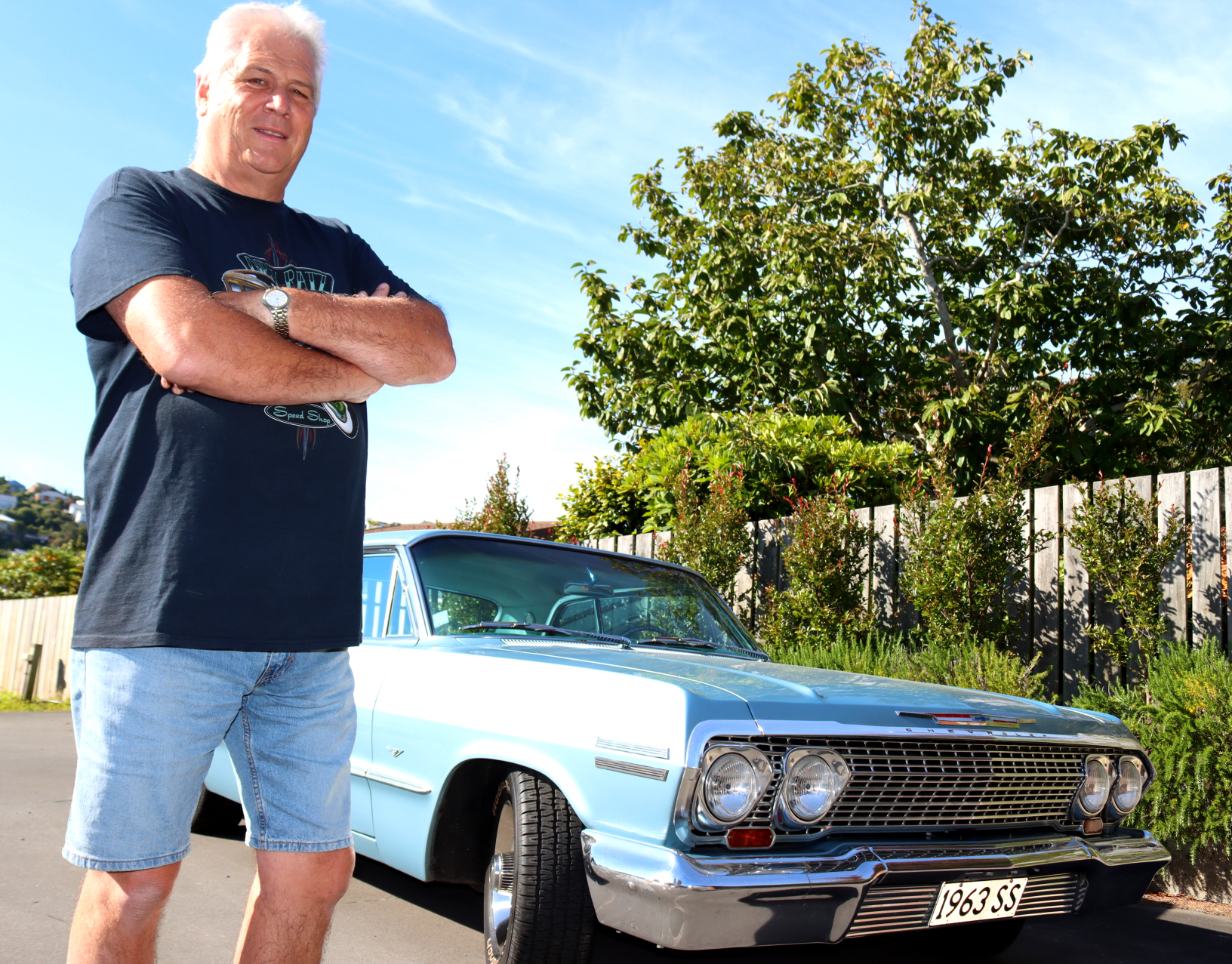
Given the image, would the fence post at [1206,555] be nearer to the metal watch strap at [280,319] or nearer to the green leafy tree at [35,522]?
the metal watch strap at [280,319]

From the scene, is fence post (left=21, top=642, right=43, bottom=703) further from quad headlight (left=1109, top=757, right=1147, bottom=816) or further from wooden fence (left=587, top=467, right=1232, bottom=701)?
quad headlight (left=1109, top=757, right=1147, bottom=816)

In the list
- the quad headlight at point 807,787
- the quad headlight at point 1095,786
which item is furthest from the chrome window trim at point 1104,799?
the quad headlight at point 807,787

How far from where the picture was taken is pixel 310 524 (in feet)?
6.12

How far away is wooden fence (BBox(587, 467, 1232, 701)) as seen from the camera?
554 cm

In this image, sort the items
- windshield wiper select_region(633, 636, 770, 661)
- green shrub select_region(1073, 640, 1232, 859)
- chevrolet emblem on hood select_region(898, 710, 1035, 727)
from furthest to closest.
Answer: green shrub select_region(1073, 640, 1232, 859) < windshield wiper select_region(633, 636, 770, 661) < chevrolet emblem on hood select_region(898, 710, 1035, 727)

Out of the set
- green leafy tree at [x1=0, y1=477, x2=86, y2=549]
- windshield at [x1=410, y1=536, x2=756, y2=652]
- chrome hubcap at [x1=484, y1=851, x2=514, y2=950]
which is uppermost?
green leafy tree at [x1=0, y1=477, x2=86, y2=549]

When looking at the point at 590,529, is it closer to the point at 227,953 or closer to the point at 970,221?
the point at 970,221

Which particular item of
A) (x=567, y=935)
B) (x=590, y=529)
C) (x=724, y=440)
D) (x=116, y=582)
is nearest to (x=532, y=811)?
(x=567, y=935)

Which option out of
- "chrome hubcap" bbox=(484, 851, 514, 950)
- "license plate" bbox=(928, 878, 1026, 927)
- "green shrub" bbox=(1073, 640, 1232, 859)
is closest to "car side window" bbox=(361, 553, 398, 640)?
"chrome hubcap" bbox=(484, 851, 514, 950)

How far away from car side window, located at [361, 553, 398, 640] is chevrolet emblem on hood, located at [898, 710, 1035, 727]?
2.09m

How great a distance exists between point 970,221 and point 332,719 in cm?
1240

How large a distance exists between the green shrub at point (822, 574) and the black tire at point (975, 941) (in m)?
3.27

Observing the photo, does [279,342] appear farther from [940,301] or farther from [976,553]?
[940,301]

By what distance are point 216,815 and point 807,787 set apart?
11.3 feet
